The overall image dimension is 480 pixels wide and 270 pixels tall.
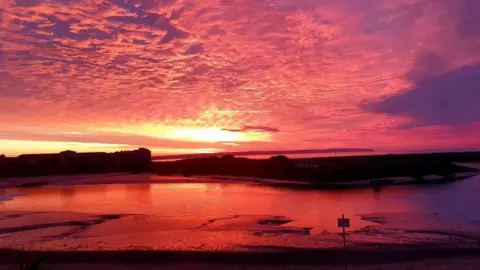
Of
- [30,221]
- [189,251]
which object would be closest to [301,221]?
[189,251]

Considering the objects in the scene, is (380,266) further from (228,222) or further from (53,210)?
(53,210)

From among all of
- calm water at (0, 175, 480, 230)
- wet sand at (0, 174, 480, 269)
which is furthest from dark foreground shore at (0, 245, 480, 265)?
calm water at (0, 175, 480, 230)

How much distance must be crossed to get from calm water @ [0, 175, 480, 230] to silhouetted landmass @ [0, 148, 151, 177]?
24.8 metres

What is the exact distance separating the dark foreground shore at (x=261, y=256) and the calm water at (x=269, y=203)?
4.14m

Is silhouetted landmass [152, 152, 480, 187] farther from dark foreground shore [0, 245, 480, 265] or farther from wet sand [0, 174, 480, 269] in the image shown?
dark foreground shore [0, 245, 480, 265]

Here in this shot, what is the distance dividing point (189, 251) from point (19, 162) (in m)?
53.6

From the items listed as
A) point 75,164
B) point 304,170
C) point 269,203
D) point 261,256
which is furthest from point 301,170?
point 261,256

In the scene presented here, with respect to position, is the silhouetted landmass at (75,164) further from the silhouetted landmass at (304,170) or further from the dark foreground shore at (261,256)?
the dark foreground shore at (261,256)

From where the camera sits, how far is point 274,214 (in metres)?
21.0

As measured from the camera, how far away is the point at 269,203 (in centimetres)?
2542

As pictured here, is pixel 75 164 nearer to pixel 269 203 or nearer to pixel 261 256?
pixel 269 203

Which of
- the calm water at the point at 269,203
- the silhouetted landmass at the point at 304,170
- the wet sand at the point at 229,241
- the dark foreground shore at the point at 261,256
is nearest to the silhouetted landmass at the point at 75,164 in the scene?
the silhouetted landmass at the point at 304,170

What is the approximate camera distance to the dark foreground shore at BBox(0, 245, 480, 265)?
12633 mm

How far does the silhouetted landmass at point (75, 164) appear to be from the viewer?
56.1 meters
